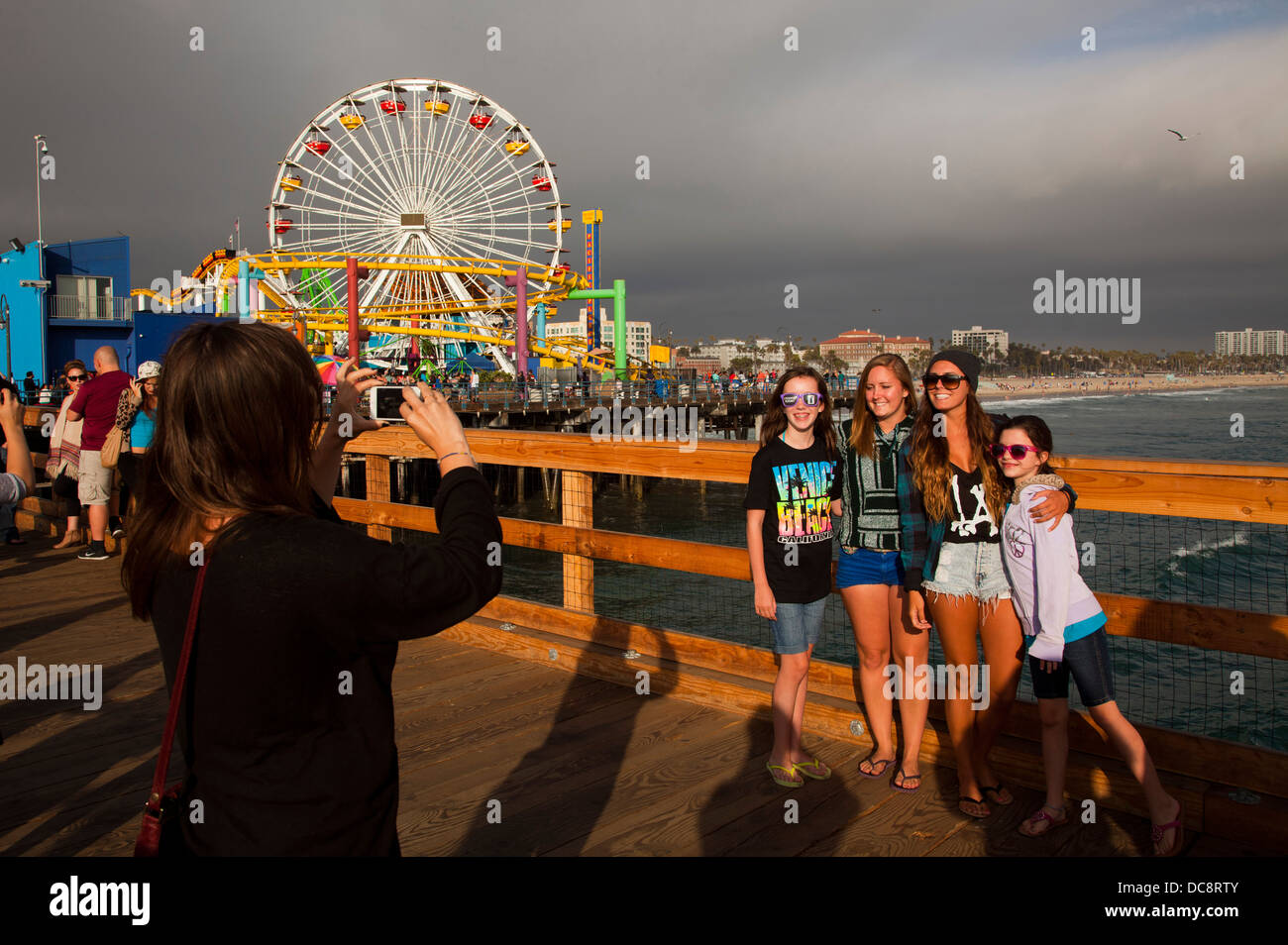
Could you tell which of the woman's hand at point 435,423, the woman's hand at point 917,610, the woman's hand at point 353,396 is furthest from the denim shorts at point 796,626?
the woman's hand at point 435,423

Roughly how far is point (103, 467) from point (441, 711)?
4977 millimetres

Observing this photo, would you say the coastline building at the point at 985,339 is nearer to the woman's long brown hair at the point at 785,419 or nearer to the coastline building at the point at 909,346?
the coastline building at the point at 909,346

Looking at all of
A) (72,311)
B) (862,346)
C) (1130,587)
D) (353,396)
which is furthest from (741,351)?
(353,396)

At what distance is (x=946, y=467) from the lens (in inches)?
126

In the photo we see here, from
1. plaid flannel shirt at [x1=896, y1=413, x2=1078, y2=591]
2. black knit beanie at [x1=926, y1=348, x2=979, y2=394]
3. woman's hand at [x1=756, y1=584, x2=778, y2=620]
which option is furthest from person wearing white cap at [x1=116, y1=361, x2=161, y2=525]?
black knit beanie at [x1=926, y1=348, x2=979, y2=394]

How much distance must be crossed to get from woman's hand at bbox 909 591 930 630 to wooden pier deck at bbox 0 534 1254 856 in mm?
584

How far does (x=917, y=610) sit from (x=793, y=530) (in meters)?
0.52

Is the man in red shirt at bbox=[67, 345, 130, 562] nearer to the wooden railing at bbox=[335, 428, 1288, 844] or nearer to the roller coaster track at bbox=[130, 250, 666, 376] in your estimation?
the wooden railing at bbox=[335, 428, 1288, 844]

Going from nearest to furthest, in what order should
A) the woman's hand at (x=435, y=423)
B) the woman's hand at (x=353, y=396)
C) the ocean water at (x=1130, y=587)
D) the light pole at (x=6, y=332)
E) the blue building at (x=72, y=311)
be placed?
the woman's hand at (x=435, y=423)
the woman's hand at (x=353, y=396)
the ocean water at (x=1130, y=587)
the light pole at (x=6, y=332)
the blue building at (x=72, y=311)

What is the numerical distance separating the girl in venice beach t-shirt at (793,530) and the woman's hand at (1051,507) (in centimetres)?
80

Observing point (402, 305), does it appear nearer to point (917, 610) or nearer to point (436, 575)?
point (917, 610)

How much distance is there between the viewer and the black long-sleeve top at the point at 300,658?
139 centimetres

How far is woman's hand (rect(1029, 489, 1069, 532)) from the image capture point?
115 inches

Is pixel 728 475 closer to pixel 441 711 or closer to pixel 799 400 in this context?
pixel 799 400
